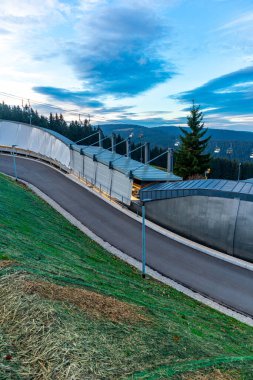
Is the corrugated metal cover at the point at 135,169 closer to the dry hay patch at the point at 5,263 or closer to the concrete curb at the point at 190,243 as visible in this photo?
the concrete curb at the point at 190,243

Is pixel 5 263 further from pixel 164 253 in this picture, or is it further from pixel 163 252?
pixel 163 252

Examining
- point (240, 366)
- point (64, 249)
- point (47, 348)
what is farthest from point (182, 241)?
point (47, 348)

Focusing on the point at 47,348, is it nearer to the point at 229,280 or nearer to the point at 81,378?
the point at 81,378

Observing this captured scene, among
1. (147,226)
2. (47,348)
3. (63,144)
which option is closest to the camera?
(47,348)

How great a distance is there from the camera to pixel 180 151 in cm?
5462

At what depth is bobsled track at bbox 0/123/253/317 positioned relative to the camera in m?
→ 18.2

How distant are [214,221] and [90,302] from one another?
20705 millimetres

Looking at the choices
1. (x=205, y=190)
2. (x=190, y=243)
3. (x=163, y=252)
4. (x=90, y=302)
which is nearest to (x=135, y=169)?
(x=205, y=190)

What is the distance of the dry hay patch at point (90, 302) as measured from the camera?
22.8 feet

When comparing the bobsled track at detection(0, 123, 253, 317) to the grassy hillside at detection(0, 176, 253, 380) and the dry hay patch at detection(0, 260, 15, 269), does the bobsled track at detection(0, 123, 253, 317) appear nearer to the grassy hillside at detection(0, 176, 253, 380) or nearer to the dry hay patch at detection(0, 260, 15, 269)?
the grassy hillside at detection(0, 176, 253, 380)

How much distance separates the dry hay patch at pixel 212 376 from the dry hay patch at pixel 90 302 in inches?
83.8

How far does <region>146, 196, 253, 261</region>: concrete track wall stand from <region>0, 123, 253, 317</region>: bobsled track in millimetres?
2313

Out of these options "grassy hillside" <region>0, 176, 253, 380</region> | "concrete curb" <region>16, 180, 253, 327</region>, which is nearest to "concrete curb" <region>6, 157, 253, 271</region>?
"concrete curb" <region>16, 180, 253, 327</region>

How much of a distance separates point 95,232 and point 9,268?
61.2 feet
